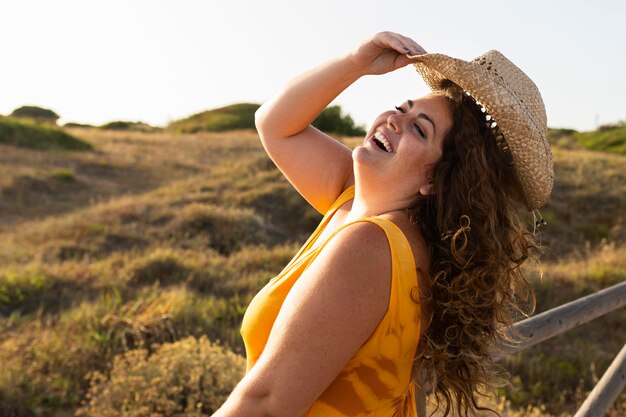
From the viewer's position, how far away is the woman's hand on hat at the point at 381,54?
2.35 meters

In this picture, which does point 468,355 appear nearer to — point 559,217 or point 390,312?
point 390,312

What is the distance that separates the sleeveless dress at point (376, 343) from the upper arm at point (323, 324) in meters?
0.05

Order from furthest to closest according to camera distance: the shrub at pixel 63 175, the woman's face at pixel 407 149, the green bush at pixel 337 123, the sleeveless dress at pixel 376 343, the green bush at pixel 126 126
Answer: the green bush at pixel 126 126 → the green bush at pixel 337 123 → the shrub at pixel 63 175 → the woman's face at pixel 407 149 → the sleeveless dress at pixel 376 343

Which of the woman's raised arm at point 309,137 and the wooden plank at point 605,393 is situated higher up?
the woman's raised arm at point 309,137

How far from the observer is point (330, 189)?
2787 mm

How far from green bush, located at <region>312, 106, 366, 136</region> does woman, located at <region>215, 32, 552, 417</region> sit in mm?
26999

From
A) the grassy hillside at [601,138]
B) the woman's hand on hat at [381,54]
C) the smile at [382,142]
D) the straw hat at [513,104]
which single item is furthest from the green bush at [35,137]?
the straw hat at [513,104]

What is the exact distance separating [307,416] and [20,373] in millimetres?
3992

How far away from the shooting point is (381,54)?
2.43 meters

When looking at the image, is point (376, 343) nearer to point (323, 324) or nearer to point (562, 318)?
point (323, 324)

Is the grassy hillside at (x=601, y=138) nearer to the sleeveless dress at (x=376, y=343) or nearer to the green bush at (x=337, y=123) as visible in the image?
the green bush at (x=337, y=123)

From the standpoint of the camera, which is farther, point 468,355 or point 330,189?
point 330,189

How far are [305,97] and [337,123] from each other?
2732 centimetres

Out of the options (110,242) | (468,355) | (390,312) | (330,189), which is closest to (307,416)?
(390,312)
